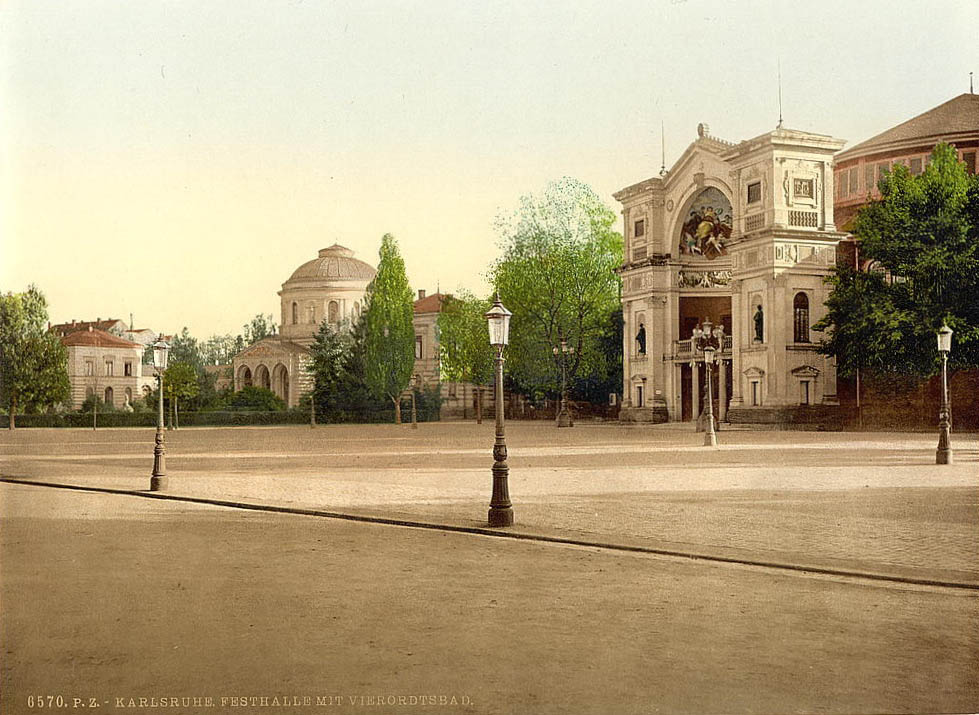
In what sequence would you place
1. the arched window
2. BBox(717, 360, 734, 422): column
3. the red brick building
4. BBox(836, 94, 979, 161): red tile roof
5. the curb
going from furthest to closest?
BBox(717, 360, 734, 422): column
the arched window
the red brick building
BBox(836, 94, 979, 161): red tile roof
the curb

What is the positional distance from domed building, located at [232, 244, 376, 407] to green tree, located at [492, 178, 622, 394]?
2520 millimetres

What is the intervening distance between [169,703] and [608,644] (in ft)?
9.38

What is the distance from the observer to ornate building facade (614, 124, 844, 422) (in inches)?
1868

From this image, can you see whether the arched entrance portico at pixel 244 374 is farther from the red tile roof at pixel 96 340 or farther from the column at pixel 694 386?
the column at pixel 694 386

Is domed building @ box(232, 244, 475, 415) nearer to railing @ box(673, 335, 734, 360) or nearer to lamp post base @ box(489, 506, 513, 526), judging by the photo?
lamp post base @ box(489, 506, 513, 526)

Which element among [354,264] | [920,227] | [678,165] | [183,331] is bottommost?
[183,331]

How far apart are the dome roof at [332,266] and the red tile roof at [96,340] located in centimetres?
210

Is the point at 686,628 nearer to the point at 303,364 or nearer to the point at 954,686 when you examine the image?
the point at 954,686

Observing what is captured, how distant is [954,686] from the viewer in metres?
6.33

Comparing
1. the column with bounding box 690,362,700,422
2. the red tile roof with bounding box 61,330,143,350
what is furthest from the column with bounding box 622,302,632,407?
the red tile roof with bounding box 61,330,143,350

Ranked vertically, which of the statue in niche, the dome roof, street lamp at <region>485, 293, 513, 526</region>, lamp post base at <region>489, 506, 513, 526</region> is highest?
the statue in niche

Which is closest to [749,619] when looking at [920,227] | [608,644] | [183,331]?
[608,644]

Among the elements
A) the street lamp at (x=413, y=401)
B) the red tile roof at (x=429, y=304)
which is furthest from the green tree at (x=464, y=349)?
the street lamp at (x=413, y=401)

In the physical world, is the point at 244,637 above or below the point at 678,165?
below
